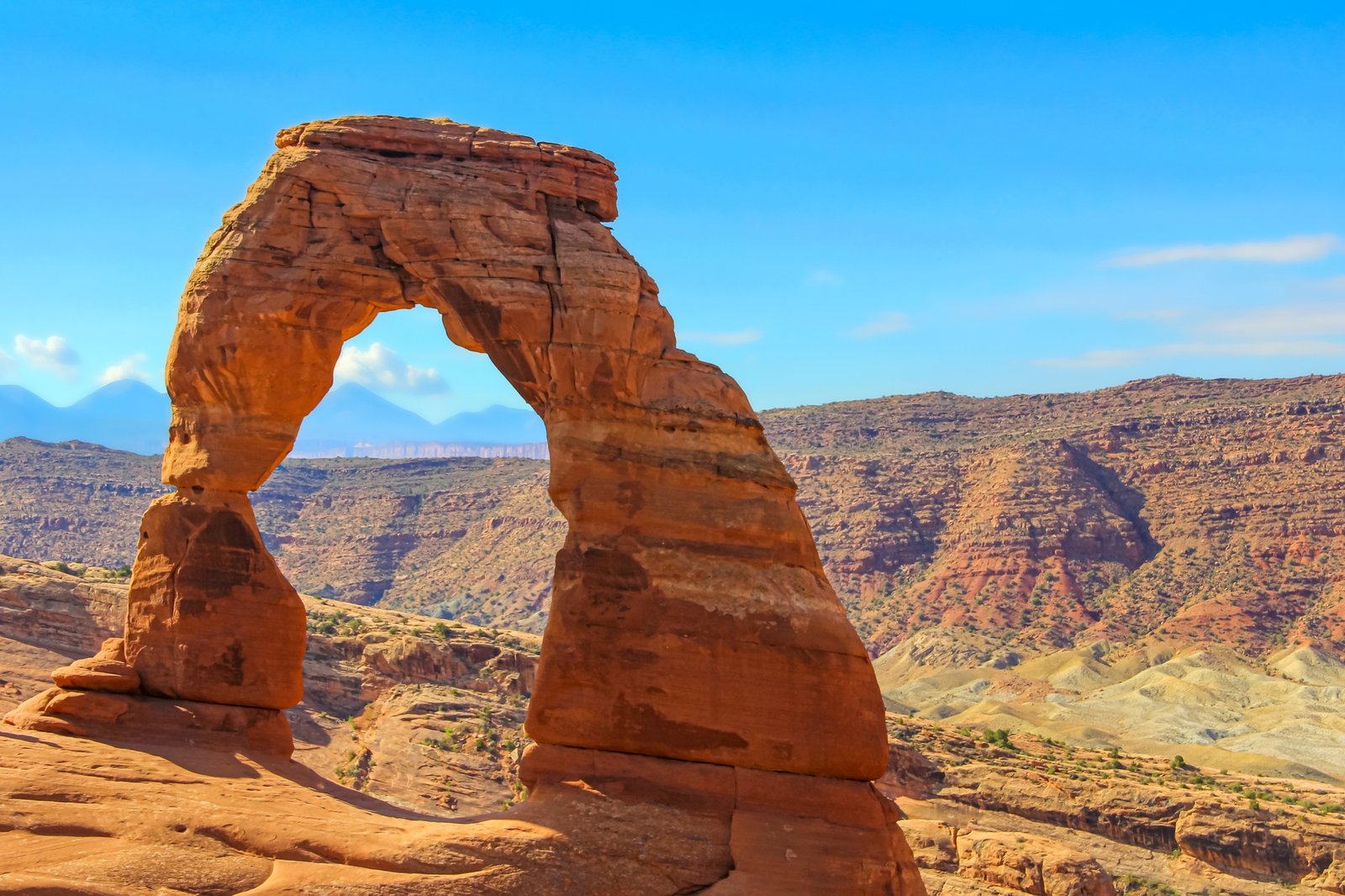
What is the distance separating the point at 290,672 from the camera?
24.1 metres

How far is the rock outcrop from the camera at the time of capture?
2188 centimetres

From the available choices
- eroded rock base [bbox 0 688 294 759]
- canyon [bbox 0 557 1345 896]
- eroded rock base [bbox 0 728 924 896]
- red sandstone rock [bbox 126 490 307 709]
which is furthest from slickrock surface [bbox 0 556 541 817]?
eroded rock base [bbox 0 728 924 896]

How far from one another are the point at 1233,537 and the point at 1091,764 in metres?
82.9

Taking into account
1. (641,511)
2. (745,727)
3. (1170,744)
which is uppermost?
(641,511)

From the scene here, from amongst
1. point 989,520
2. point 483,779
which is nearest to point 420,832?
point 483,779

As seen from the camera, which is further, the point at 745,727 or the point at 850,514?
the point at 850,514

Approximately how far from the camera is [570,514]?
2317 cm

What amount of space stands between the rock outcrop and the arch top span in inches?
1.4

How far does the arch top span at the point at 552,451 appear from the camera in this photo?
2211 centimetres

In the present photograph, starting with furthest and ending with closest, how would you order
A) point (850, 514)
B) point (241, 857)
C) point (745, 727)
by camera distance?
point (850, 514)
point (745, 727)
point (241, 857)

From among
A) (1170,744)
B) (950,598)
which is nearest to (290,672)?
(1170,744)

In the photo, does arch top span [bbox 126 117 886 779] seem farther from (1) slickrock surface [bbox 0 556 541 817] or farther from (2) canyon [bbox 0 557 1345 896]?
(1) slickrock surface [bbox 0 556 541 817]

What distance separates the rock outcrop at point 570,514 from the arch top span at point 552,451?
0.12 feet

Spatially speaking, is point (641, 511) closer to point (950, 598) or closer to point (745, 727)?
point (745, 727)
